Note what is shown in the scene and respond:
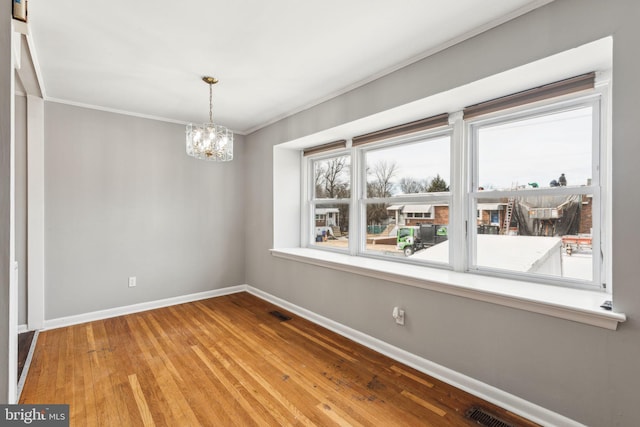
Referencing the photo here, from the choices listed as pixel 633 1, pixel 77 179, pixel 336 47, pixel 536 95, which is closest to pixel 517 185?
pixel 536 95

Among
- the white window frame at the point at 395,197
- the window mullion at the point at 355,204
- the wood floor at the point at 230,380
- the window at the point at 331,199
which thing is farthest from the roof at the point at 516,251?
the window at the point at 331,199

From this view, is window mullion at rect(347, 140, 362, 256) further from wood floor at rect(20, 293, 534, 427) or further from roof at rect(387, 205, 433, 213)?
wood floor at rect(20, 293, 534, 427)

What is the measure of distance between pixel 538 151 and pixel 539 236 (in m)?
0.62

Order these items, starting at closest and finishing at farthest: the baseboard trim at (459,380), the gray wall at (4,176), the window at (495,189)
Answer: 1. the gray wall at (4,176)
2. the baseboard trim at (459,380)
3. the window at (495,189)

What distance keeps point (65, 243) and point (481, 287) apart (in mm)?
4106

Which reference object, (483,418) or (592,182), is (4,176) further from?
(592,182)

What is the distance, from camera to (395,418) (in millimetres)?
1936

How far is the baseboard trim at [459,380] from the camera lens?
1862 millimetres

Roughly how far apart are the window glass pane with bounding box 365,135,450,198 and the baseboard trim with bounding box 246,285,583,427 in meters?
1.46

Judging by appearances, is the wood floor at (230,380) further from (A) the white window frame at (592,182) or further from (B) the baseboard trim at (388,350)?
(A) the white window frame at (592,182)

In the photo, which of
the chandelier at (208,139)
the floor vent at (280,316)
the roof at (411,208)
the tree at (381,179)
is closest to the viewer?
the chandelier at (208,139)

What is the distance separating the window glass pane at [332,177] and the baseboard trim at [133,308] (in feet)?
6.45

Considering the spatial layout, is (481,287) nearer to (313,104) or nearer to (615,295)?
(615,295)

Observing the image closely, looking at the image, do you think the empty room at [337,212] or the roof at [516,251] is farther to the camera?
the roof at [516,251]
